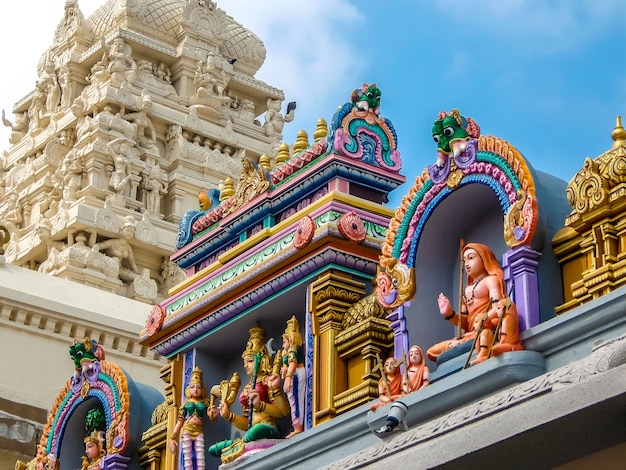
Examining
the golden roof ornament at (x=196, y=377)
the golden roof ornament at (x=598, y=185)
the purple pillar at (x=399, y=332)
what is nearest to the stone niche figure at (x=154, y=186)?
the golden roof ornament at (x=196, y=377)

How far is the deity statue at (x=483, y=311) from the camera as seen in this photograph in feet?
47.7

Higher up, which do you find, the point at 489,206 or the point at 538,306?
the point at 489,206

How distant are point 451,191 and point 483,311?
1.59m

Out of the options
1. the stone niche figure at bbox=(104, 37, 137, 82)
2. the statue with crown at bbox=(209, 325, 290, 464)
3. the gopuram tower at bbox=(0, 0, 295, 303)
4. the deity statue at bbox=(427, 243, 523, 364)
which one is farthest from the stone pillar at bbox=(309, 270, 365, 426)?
the stone niche figure at bbox=(104, 37, 137, 82)

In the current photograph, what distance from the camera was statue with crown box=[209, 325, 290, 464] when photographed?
17.9m

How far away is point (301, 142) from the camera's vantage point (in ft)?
65.5

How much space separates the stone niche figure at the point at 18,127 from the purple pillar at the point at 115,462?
88.2ft

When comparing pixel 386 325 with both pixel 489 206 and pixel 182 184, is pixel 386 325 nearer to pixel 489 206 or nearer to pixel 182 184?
pixel 489 206

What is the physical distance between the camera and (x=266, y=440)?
17.8 m

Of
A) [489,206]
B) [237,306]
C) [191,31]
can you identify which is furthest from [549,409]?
[191,31]

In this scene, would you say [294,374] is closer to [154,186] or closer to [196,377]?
[196,377]

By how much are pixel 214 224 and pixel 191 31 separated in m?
25.4

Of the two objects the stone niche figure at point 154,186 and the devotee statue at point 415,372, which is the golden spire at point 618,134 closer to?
the devotee statue at point 415,372

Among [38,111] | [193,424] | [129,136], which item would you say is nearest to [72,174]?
[129,136]
